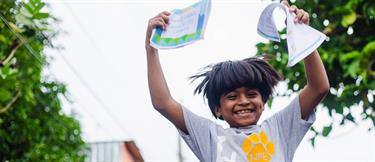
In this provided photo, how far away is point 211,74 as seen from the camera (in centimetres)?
257

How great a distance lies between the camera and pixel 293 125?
2.46 meters

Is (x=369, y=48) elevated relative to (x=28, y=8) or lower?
lower

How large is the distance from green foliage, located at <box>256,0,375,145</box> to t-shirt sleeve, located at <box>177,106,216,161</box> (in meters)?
2.19

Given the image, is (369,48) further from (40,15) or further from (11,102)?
(11,102)

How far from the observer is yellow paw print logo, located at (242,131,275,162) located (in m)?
2.33

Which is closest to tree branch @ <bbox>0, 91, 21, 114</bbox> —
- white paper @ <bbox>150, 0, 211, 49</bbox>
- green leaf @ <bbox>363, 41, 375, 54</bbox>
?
green leaf @ <bbox>363, 41, 375, 54</bbox>

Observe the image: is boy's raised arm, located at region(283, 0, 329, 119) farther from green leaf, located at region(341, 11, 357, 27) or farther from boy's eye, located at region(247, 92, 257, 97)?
green leaf, located at region(341, 11, 357, 27)

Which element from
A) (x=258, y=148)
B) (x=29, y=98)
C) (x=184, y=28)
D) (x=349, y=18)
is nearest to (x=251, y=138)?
(x=258, y=148)

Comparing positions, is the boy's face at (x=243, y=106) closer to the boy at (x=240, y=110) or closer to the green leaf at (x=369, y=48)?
the boy at (x=240, y=110)

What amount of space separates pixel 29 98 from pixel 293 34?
5051mm

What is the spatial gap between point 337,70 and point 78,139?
8.54 m

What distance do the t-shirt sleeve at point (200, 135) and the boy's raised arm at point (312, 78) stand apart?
1.12 feet

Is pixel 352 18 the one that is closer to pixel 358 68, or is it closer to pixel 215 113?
pixel 358 68

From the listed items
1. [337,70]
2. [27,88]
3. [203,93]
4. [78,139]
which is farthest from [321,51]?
[78,139]
